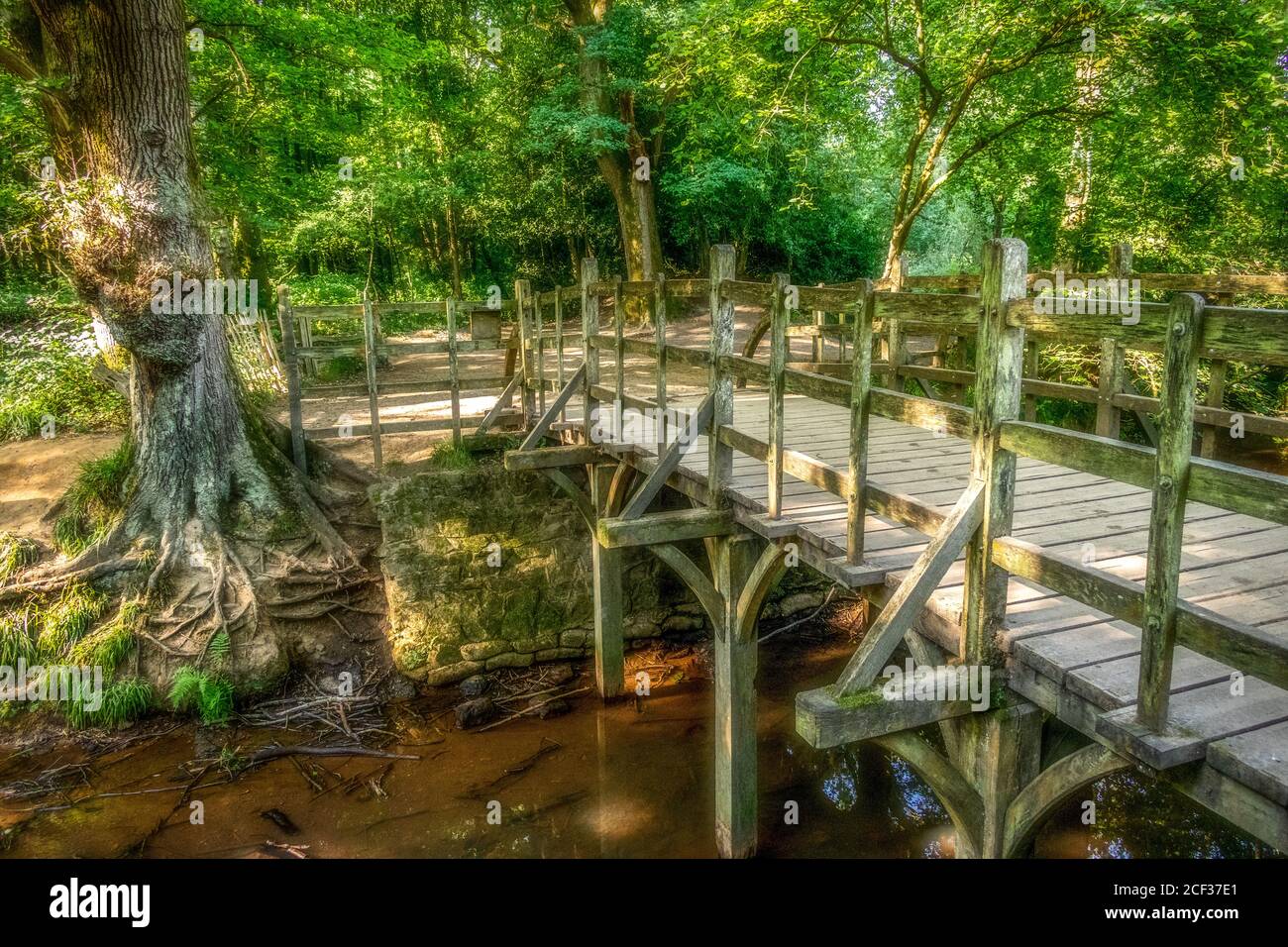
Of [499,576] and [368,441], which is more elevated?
[368,441]

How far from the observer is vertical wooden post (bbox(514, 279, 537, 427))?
945cm

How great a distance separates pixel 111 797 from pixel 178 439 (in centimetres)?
335

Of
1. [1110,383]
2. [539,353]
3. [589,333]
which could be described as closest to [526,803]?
[589,333]

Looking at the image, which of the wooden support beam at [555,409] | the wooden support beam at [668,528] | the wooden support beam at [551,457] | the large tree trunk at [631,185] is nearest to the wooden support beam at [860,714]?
the wooden support beam at [668,528]

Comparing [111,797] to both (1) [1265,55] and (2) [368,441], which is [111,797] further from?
(1) [1265,55]

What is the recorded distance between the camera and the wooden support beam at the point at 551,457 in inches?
308

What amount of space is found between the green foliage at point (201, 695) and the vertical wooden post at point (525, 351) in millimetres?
4062

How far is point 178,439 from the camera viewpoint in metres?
8.45

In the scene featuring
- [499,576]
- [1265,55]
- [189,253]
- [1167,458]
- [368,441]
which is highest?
[1265,55]

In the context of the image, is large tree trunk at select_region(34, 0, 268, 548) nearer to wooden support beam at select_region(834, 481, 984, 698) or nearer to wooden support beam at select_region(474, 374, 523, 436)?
wooden support beam at select_region(474, 374, 523, 436)

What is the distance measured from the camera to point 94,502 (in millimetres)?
8547

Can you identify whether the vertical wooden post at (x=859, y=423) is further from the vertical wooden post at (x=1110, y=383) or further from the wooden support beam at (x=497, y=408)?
the wooden support beam at (x=497, y=408)

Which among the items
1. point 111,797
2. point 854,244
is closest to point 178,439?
point 111,797
